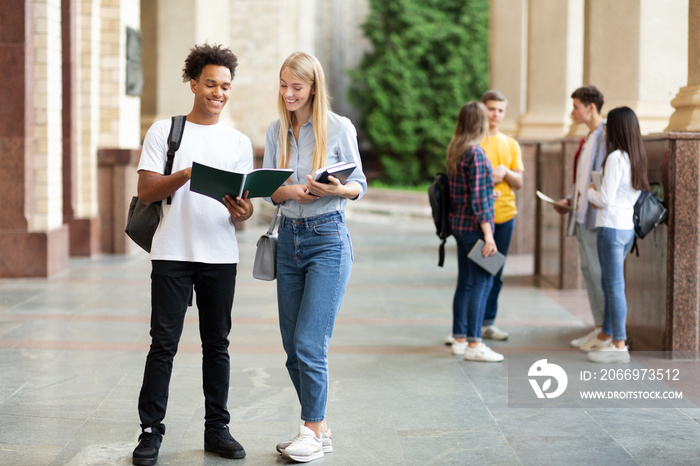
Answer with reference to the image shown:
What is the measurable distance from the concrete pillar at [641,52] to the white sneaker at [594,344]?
322 cm

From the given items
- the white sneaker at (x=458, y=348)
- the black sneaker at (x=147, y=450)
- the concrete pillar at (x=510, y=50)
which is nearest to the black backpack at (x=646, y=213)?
the white sneaker at (x=458, y=348)

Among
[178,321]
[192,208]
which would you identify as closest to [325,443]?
[178,321]

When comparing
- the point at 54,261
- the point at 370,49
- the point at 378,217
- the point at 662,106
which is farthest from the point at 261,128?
the point at 370,49

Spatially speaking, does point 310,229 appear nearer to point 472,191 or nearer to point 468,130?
point 472,191

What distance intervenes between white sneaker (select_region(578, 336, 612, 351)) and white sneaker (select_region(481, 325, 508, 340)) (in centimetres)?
71

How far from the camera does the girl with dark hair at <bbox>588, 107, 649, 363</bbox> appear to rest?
6.81 metres

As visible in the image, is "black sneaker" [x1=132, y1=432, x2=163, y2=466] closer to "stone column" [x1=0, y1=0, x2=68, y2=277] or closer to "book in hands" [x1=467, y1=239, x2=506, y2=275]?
Answer: "book in hands" [x1=467, y1=239, x2=506, y2=275]

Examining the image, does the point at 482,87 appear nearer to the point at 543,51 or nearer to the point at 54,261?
the point at 543,51

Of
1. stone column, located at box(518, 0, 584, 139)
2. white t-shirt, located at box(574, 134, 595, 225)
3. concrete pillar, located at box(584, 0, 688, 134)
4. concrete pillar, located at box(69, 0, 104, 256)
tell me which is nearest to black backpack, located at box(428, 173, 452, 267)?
white t-shirt, located at box(574, 134, 595, 225)

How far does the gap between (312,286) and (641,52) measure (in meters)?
6.24

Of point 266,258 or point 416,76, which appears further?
point 416,76

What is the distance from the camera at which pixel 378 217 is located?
76.4ft

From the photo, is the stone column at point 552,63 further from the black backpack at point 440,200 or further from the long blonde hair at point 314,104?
the long blonde hair at point 314,104

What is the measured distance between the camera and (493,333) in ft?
26.3
